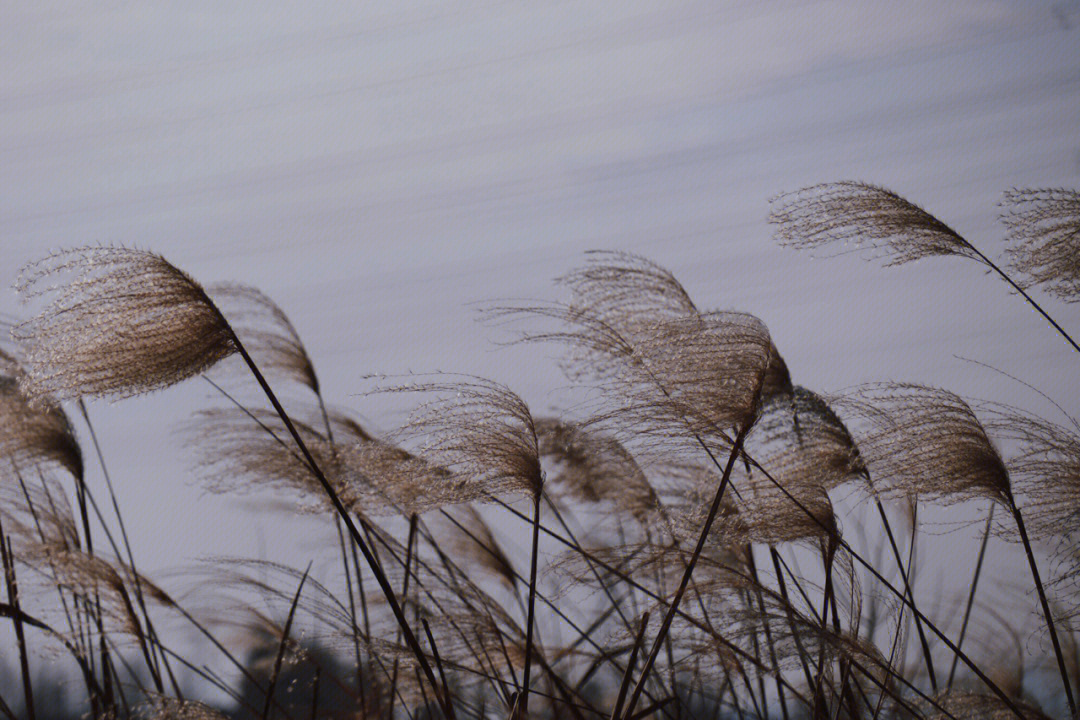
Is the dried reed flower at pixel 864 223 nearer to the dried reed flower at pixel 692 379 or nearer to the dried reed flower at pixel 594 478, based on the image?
the dried reed flower at pixel 692 379

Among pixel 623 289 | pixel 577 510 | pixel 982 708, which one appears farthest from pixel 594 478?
pixel 982 708

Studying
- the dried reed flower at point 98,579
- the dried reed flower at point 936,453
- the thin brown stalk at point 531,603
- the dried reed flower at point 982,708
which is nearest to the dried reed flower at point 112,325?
the dried reed flower at point 98,579

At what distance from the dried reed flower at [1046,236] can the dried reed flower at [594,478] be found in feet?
2.81

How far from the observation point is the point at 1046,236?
1592 mm

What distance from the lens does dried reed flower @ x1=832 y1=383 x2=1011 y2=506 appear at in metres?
1.55

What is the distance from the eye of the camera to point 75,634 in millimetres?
2121

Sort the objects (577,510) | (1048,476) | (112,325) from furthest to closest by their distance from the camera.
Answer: (577,510)
(1048,476)
(112,325)

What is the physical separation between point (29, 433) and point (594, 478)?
48.1 inches

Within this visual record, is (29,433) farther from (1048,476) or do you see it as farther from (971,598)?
(971,598)

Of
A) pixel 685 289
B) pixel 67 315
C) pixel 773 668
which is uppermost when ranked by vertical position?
pixel 685 289

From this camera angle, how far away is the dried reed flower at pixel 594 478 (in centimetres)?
213

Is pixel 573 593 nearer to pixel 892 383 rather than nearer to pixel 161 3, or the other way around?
pixel 892 383

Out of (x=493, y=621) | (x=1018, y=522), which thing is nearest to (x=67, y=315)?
(x=493, y=621)

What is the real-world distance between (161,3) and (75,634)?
78.1 inches
